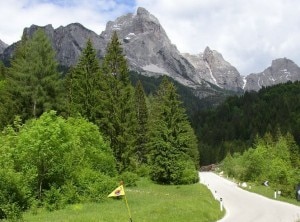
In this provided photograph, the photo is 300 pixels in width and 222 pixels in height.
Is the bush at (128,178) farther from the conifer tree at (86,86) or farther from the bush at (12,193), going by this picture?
the bush at (12,193)

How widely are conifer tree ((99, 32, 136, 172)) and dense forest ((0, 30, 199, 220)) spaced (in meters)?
0.12

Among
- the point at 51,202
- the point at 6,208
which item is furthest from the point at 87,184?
the point at 6,208

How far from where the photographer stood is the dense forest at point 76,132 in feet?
101

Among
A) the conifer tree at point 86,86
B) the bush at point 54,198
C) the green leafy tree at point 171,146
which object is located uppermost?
the conifer tree at point 86,86

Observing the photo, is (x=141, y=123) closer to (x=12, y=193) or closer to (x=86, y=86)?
(x=86, y=86)

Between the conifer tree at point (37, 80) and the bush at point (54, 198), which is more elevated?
the conifer tree at point (37, 80)

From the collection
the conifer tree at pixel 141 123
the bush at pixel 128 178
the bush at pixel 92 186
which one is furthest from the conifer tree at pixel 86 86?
the conifer tree at pixel 141 123

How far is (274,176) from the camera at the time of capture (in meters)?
75.6

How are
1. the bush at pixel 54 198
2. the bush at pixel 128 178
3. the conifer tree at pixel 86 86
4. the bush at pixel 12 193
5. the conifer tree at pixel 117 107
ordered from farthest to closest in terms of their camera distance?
the conifer tree at pixel 117 107, the conifer tree at pixel 86 86, the bush at pixel 128 178, the bush at pixel 54 198, the bush at pixel 12 193

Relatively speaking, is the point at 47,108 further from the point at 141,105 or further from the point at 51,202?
the point at 141,105

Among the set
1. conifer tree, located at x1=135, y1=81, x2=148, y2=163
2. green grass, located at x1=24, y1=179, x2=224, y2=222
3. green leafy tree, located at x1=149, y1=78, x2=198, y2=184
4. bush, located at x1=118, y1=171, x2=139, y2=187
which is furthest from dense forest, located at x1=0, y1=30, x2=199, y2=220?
conifer tree, located at x1=135, y1=81, x2=148, y2=163

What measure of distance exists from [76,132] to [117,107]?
13972 millimetres

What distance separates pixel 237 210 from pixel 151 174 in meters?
26.2

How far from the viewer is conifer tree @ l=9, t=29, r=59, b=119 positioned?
52094 mm
